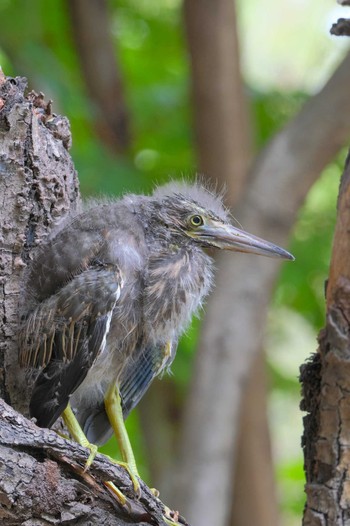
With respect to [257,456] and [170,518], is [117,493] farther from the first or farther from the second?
[257,456]

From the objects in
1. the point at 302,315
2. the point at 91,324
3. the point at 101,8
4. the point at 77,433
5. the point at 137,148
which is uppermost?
the point at 101,8

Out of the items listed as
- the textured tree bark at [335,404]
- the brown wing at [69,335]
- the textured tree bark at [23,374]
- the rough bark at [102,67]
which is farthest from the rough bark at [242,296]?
the textured tree bark at [335,404]

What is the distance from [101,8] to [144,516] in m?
Result: 3.70

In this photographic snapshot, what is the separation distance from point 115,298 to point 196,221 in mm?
379

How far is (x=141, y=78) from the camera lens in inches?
210

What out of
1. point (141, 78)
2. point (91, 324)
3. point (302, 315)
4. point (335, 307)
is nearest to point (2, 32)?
point (141, 78)

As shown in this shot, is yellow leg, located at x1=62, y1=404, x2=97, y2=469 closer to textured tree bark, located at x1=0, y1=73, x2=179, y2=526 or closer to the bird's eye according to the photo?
textured tree bark, located at x1=0, y1=73, x2=179, y2=526

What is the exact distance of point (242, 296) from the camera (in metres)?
3.79

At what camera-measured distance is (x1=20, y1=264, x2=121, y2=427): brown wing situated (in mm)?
2035

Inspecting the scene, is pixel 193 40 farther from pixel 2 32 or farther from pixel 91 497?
pixel 91 497

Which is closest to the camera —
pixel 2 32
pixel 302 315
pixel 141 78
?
pixel 2 32

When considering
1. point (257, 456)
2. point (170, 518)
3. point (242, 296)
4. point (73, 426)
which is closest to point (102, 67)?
point (242, 296)

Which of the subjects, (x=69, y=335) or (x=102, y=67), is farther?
(x=102, y=67)

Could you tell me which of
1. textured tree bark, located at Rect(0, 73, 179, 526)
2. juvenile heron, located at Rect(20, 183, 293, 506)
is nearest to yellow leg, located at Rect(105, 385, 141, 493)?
juvenile heron, located at Rect(20, 183, 293, 506)
